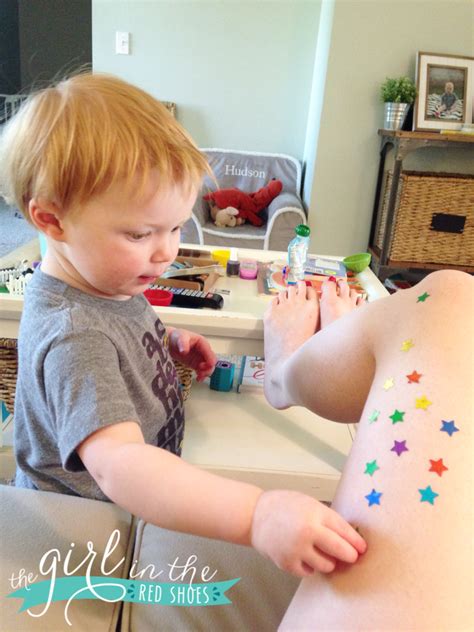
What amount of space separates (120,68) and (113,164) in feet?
9.68

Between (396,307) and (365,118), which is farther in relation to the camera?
(365,118)

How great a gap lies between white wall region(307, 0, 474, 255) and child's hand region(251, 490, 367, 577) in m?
2.38

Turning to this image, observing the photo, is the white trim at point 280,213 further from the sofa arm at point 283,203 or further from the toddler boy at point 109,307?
the toddler boy at point 109,307

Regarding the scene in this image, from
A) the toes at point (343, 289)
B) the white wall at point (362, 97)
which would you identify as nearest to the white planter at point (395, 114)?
the white wall at point (362, 97)

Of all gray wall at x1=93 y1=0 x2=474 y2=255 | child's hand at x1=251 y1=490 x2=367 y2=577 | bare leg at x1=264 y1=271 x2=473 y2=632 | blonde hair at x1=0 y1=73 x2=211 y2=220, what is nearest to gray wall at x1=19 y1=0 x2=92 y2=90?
gray wall at x1=93 y1=0 x2=474 y2=255

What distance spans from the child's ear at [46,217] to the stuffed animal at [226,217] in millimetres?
2096

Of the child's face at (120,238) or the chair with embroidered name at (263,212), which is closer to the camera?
the child's face at (120,238)

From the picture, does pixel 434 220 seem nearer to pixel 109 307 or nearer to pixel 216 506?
pixel 109 307

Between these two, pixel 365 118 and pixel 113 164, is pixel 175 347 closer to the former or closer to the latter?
pixel 113 164

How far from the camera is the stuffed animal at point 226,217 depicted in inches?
103

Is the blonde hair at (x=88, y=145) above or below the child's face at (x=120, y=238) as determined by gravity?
above

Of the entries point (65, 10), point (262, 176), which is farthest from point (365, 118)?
point (65, 10)

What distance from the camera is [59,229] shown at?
543 mm

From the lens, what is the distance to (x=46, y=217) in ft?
1.76
